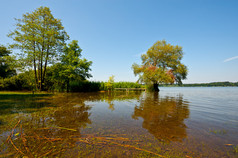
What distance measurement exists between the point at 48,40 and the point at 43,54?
2.84m

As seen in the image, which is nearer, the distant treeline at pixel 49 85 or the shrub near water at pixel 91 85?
the distant treeline at pixel 49 85

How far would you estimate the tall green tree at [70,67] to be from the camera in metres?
19.3

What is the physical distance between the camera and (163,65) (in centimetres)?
2847

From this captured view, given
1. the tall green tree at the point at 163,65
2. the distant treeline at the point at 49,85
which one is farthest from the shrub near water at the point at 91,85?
the tall green tree at the point at 163,65

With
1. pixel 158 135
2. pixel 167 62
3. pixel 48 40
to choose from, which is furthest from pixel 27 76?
pixel 167 62

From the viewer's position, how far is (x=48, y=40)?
57.7 feet

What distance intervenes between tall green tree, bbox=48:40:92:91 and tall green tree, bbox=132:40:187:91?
52.7 feet

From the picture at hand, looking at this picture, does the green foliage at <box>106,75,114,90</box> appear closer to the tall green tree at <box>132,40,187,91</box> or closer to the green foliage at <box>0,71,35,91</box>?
the tall green tree at <box>132,40,187,91</box>

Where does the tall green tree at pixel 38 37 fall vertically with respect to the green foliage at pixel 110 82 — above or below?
above

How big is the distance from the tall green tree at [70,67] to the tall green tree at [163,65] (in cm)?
1607

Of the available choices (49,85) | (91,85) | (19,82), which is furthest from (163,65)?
(19,82)

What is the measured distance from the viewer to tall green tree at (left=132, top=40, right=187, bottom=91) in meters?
24.9

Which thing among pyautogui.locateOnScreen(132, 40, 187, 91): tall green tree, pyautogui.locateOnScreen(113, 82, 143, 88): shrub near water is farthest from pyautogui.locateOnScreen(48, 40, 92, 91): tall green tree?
pyautogui.locateOnScreen(132, 40, 187, 91): tall green tree

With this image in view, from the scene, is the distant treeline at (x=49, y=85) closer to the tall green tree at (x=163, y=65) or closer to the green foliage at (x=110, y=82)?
the green foliage at (x=110, y=82)
